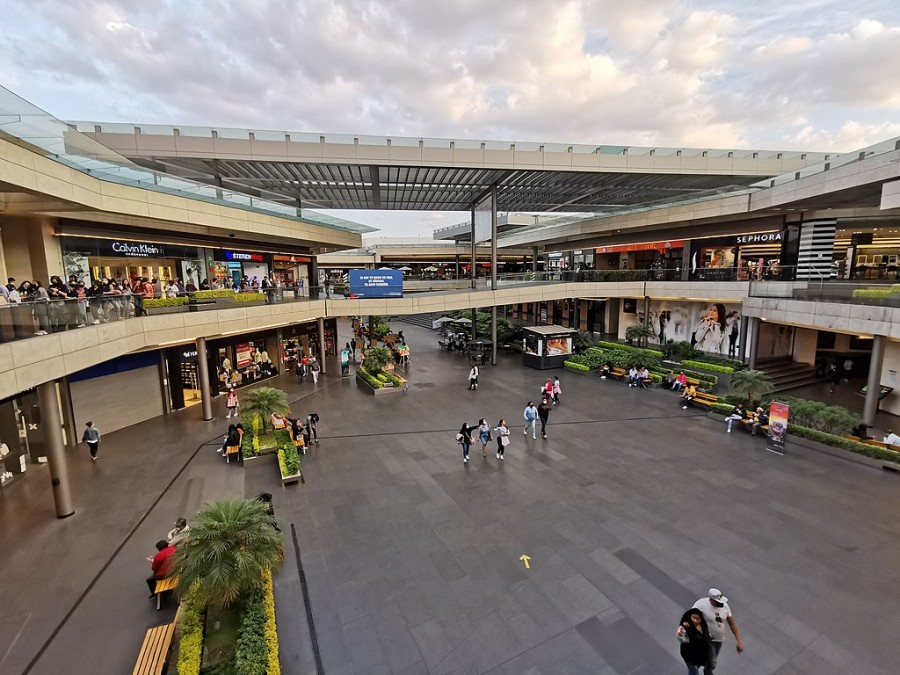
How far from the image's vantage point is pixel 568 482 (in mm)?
11234

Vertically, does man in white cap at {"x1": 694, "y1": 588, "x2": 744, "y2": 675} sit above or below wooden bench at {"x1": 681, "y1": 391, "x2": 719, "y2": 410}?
above

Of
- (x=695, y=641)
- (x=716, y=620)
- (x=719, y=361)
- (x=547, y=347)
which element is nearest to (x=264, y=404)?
(x=695, y=641)

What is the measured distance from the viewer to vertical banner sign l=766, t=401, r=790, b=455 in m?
13.1

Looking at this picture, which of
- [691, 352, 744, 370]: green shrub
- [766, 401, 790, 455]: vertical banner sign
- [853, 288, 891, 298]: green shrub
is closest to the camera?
[766, 401, 790, 455]: vertical banner sign

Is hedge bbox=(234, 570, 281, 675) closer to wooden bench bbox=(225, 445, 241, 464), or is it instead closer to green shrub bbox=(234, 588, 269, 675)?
green shrub bbox=(234, 588, 269, 675)

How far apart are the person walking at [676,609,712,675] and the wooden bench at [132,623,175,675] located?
723 cm

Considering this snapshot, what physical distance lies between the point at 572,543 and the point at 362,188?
25.4 metres

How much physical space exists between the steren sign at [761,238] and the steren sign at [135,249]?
108 feet

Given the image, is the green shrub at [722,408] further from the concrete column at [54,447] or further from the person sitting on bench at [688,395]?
the concrete column at [54,447]

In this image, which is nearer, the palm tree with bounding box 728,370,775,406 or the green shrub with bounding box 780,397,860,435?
the green shrub with bounding box 780,397,860,435

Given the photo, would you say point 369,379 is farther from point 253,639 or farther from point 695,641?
point 695,641

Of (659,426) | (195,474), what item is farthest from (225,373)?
(659,426)

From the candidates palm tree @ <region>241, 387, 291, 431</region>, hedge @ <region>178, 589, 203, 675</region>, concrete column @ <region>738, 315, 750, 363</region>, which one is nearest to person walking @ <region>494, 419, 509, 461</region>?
palm tree @ <region>241, 387, 291, 431</region>

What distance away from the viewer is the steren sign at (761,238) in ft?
77.5
